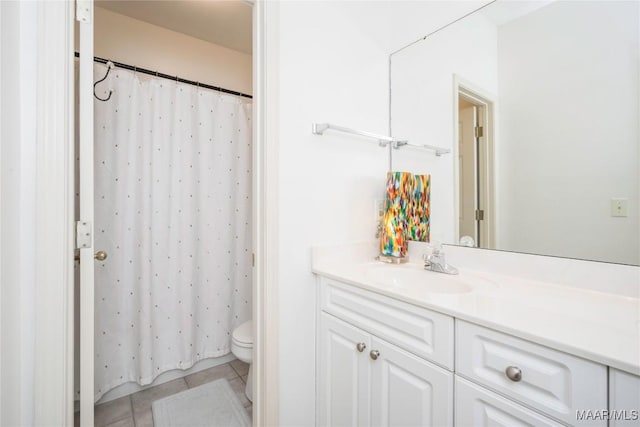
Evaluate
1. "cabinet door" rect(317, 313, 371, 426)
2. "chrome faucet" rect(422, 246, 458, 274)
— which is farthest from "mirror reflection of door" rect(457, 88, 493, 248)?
"cabinet door" rect(317, 313, 371, 426)

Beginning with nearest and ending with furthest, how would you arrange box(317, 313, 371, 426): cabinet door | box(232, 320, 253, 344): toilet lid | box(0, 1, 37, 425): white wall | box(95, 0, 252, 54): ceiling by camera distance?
box(0, 1, 37, 425): white wall
box(317, 313, 371, 426): cabinet door
box(232, 320, 253, 344): toilet lid
box(95, 0, 252, 54): ceiling

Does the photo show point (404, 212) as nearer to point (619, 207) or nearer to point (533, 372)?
point (619, 207)

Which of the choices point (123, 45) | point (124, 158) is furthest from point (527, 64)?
point (123, 45)

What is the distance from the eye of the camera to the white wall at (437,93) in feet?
4.24

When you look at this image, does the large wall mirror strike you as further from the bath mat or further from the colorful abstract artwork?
the bath mat

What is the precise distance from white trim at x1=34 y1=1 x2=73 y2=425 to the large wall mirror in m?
1.43

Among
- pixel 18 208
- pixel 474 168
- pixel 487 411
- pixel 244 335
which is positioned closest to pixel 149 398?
pixel 244 335

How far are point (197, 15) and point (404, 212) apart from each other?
188 cm

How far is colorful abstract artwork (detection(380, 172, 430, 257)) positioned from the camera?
1.42 m

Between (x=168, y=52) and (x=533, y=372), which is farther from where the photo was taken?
(x=168, y=52)

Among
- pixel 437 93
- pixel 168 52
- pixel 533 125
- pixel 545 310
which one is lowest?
pixel 545 310

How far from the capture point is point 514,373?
64 cm

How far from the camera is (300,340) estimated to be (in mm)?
1246

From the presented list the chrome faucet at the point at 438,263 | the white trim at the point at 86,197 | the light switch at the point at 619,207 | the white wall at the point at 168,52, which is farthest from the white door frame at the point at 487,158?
the white wall at the point at 168,52
